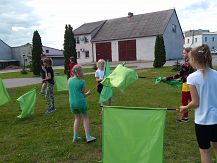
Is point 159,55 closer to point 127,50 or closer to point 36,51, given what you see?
point 36,51

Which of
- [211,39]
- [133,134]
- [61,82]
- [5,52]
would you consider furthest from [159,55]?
[211,39]

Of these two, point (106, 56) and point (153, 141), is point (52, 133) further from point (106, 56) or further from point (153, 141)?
point (106, 56)

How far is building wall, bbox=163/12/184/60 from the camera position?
2057 inches

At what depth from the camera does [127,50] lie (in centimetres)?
5450

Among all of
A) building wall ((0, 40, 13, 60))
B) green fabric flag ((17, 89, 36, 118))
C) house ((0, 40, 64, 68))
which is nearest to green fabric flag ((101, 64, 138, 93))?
green fabric flag ((17, 89, 36, 118))

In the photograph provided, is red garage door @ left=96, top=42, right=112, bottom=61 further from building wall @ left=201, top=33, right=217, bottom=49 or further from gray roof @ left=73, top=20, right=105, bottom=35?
building wall @ left=201, top=33, right=217, bottom=49

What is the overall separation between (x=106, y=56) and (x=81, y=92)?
5074 cm

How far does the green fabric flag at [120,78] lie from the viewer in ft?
26.5

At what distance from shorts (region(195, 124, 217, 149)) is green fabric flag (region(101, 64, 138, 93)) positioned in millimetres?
3838

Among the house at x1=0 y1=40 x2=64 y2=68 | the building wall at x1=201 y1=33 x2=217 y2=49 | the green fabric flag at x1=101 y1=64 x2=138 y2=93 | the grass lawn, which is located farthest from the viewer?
the building wall at x1=201 y1=33 x2=217 y2=49

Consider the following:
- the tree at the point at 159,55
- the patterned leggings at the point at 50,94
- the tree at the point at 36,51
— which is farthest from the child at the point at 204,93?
the tree at the point at 36,51

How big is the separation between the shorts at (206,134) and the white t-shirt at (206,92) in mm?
55

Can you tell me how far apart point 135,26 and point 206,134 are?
51818mm

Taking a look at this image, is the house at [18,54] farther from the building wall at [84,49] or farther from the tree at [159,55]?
the tree at [159,55]
